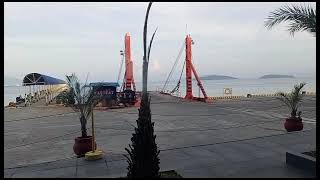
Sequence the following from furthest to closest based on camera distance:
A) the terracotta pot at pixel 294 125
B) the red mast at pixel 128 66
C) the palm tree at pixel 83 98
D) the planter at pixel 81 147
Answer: the red mast at pixel 128 66 < the terracotta pot at pixel 294 125 < the planter at pixel 81 147 < the palm tree at pixel 83 98

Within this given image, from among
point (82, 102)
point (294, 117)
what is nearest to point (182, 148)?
point (82, 102)

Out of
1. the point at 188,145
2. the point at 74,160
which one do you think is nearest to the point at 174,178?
the point at 74,160

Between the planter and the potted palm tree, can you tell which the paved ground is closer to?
the planter

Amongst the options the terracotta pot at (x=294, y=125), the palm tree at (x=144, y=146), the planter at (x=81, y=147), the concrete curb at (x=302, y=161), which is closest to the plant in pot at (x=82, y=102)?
the planter at (x=81, y=147)

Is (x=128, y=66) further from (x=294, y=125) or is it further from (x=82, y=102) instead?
(x=82, y=102)

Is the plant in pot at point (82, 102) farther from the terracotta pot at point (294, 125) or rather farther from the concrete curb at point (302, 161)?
the terracotta pot at point (294, 125)

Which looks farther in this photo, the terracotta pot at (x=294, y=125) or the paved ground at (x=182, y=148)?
the terracotta pot at (x=294, y=125)

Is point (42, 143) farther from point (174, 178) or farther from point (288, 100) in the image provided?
point (288, 100)

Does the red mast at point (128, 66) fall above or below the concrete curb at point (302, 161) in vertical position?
above

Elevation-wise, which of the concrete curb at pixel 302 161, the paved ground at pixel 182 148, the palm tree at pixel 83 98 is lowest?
the paved ground at pixel 182 148

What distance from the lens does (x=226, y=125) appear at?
17.1 meters

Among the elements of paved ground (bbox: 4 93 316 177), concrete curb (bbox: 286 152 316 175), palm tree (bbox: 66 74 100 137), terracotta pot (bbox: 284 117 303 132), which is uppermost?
palm tree (bbox: 66 74 100 137)

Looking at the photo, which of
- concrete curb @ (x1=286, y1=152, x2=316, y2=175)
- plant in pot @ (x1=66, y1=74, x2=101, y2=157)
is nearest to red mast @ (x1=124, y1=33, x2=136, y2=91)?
plant in pot @ (x1=66, y1=74, x2=101, y2=157)

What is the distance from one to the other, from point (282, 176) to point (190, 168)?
205 centimetres
